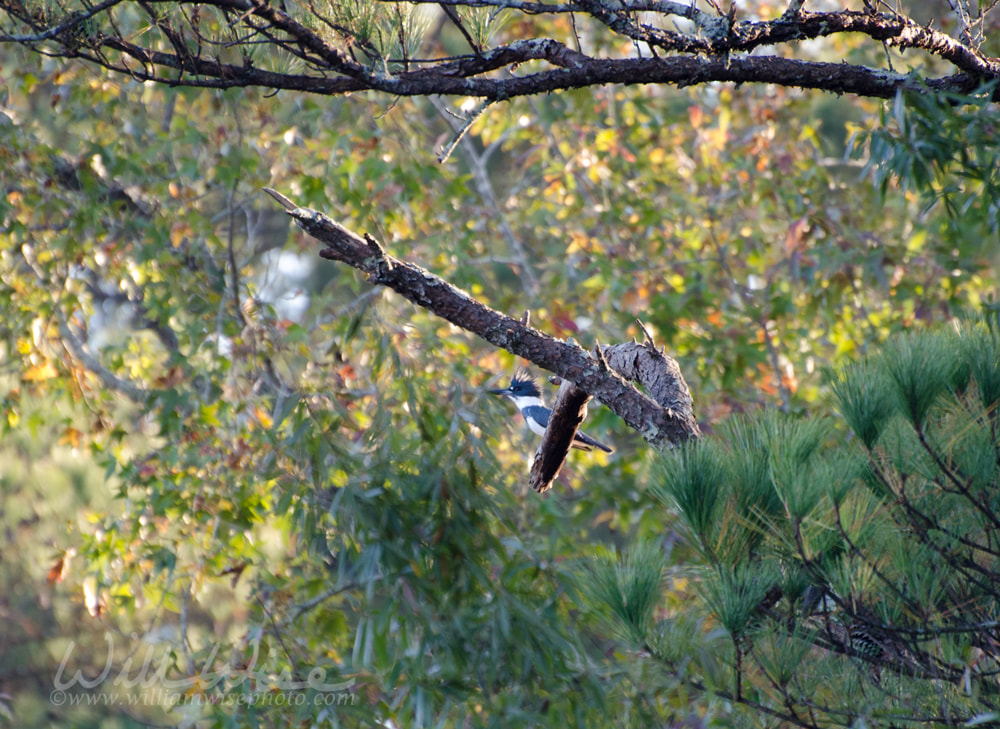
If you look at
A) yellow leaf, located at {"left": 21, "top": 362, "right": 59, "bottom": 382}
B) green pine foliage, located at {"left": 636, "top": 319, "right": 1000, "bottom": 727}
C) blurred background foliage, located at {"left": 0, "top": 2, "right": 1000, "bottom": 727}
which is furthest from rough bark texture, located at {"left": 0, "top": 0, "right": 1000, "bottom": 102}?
yellow leaf, located at {"left": 21, "top": 362, "right": 59, "bottom": 382}

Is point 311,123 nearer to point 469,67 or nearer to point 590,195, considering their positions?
point 590,195

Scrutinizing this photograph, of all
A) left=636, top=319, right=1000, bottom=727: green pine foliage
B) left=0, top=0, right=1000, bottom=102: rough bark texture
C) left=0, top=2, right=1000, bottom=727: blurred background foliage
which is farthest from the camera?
left=0, top=2, right=1000, bottom=727: blurred background foliage

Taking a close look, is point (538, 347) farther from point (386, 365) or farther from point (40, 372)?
point (40, 372)

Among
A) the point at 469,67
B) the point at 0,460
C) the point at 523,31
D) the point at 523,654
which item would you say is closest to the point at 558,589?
the point at 523,654

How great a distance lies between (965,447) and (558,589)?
119cm

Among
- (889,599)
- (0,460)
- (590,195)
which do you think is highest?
(590,195)

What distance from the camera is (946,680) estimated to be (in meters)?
1.29

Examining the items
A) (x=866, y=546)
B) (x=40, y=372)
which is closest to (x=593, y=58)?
(x=866, y=546)

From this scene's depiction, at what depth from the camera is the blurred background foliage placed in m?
1.93

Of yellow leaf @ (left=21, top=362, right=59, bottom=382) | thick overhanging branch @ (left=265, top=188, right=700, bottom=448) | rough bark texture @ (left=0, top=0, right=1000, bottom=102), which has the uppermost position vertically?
rough bark texture @ (left=0, top=0, right=1000, bottom=102)

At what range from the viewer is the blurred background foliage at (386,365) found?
6.35 feet

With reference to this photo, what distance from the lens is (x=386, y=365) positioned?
298 cm

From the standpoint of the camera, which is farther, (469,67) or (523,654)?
(523,654)

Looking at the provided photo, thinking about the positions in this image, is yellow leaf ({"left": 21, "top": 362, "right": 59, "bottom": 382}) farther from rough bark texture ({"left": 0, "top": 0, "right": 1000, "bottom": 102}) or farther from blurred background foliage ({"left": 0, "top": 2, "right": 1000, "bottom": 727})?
rough bark texture ({"left": 0, "top": 0, "right": 1000, "bottom": 102})
